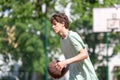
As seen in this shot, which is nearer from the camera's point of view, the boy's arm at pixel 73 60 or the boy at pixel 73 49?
the boy's arm at pixel 73 60

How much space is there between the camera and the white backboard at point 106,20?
1052cm

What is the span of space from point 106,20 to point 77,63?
6.09 metres

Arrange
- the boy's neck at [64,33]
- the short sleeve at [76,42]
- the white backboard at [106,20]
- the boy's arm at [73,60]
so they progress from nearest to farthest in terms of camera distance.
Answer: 1. the boy's arm at [73,60]
2. the short sleeve at [76,42]
3. the boy's neck at [64,33]
4. the white backboard at [106,20]

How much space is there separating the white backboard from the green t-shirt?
589cm

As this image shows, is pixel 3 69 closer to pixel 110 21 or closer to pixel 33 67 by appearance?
pixel 33 67

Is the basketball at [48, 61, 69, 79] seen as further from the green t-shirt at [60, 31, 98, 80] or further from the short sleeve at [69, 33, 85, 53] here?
the short sleeve at [69, 33, 85, 53]

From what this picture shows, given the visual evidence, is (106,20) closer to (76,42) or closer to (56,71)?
(56,71)

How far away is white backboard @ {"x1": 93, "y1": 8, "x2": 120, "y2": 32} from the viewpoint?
10.5 m

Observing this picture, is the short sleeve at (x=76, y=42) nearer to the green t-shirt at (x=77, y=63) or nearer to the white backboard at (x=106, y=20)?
the green t-shirt at (x=77, y=63)

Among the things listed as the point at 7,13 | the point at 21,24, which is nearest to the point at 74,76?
the point at 21,24

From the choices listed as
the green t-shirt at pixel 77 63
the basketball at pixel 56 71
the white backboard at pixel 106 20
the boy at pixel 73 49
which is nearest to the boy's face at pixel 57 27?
the boy at pixel 73 49

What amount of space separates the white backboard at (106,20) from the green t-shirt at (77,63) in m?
5.89

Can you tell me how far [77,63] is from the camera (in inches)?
185

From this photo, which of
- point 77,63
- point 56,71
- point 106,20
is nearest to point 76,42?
point 77,63
